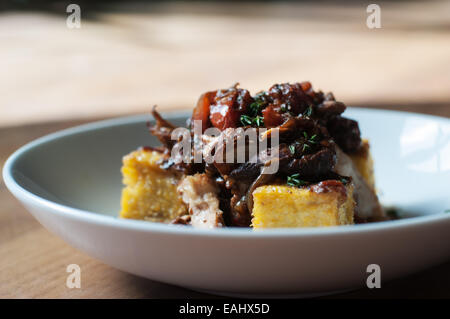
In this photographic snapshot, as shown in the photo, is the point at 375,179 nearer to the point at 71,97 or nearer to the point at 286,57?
the point at 71,97

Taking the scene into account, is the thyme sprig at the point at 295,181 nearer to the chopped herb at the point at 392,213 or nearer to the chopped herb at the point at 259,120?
the chopped herb at the point at 259,120

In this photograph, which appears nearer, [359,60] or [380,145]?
[380,145]

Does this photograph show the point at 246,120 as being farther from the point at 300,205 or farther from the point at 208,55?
the point at 208,55

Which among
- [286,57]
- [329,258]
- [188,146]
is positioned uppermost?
[286,57]

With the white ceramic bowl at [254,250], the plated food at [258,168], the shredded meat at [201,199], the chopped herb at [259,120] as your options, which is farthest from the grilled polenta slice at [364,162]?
the white ceramic bowl at [254,250]

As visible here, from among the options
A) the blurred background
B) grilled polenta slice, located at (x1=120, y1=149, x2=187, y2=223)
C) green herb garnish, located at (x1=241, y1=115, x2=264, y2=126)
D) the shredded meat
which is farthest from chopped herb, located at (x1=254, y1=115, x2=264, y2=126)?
the blurred background

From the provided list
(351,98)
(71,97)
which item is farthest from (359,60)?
(71,97)

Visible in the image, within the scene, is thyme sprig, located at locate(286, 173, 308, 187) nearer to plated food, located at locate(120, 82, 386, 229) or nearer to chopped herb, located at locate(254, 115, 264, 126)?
plated food, located at locate(120, 82, 386, 229)
